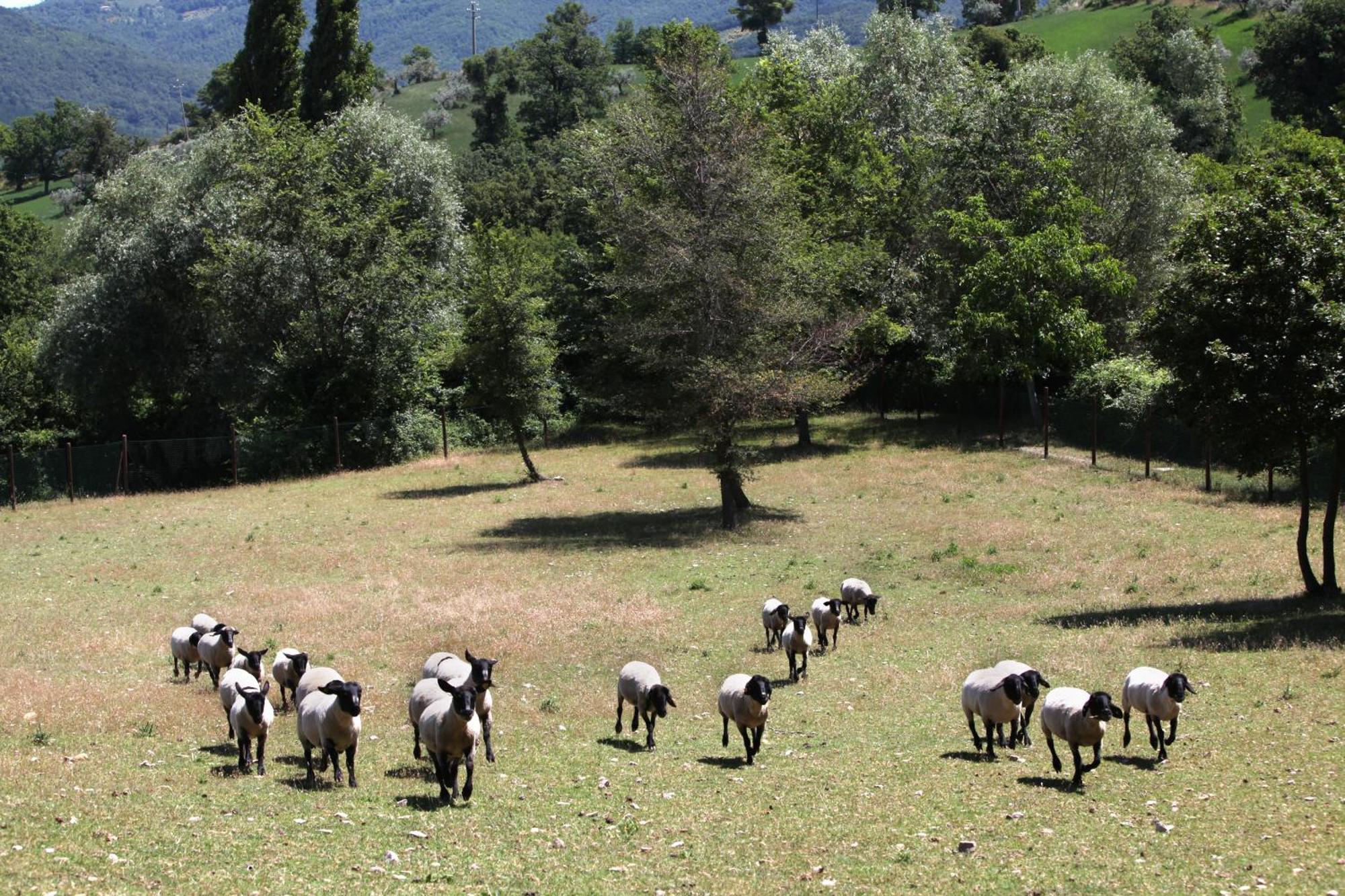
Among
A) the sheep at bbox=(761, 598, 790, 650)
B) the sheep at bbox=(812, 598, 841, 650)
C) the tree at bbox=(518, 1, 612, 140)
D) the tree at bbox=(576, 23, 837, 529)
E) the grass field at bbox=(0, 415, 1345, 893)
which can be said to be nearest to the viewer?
the grass field at bbox=(0, 415, 1345, 893)

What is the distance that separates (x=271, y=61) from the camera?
71812mm

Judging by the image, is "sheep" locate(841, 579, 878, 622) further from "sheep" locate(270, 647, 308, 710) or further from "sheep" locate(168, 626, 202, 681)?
"sheep" locate(168, 626, 202, 681)

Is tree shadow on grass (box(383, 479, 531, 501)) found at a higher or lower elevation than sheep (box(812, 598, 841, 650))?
higher

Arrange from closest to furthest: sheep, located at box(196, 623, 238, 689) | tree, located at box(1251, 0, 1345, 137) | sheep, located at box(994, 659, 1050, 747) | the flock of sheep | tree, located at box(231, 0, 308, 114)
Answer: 1. the flock of sheep
2. sheep, located at box(994, 659, 1050, 747)
3. sheep, located at box(196, 623, 238, 689)
4. tree, located at box(231, 0, 308, 114)
5. tree, located at box(1251, 0, 1345, 137)

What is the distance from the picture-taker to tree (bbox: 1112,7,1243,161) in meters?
90.3

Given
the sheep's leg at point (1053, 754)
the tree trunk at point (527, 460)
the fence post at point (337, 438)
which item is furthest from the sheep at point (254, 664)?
the fence post at point (337, 438)

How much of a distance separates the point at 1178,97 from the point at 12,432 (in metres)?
84.6

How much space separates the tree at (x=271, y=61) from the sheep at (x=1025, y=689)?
65612 mm

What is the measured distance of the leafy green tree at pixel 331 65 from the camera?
238 feet

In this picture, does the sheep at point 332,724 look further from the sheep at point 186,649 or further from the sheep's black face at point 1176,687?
the sheep's black face at point 1176,687

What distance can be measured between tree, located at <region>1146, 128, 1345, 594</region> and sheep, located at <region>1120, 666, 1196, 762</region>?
961cm

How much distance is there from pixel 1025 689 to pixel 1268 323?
12583 millimetres

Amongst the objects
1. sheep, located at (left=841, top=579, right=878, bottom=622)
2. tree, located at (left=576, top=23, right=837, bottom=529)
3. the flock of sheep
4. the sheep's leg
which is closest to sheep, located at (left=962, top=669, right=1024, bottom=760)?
the flock of sheep

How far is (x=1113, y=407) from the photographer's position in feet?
159
